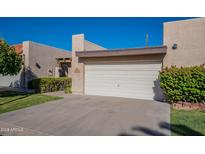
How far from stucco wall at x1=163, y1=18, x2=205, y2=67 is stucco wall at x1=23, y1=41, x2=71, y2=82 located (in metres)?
11.9

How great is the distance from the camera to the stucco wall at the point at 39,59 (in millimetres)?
13455

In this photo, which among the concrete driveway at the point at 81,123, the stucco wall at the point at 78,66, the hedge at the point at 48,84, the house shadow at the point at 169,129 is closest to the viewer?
the house shadow at the point at 169,129

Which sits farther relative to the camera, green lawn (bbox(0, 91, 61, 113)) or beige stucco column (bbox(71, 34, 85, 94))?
beige stucco column (bbox(71, 34, 85, 94))

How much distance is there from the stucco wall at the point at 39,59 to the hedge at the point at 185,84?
12028 millimetres

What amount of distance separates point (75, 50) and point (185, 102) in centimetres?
790

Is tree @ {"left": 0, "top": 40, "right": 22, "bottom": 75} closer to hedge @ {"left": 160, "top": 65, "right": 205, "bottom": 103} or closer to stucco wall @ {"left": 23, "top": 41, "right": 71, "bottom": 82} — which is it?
stucco wall @ {"left": 23, "top": 41, "right": 71, "bottom": 82}

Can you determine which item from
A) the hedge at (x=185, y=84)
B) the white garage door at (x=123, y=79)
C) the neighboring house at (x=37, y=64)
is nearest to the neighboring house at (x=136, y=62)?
the white garage door at (x=123, y=79)

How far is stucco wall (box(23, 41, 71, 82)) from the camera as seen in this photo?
44.1 feet

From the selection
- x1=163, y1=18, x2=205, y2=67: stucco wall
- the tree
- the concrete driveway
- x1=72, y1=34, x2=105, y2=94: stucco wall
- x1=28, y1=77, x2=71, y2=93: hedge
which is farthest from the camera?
x1=28, y1=77, x2=71, y2=93: hedge

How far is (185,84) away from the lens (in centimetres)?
650

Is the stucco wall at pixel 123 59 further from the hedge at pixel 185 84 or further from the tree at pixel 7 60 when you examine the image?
the tree at pixel 7 60

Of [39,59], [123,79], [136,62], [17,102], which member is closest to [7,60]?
[17,102]

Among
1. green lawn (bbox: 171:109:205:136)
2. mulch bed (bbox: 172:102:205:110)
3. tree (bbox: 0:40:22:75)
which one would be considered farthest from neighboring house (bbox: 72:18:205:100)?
tree (bbox: 0:40:22:75)

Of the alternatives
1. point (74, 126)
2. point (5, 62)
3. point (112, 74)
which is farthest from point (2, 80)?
point (74, 126)
